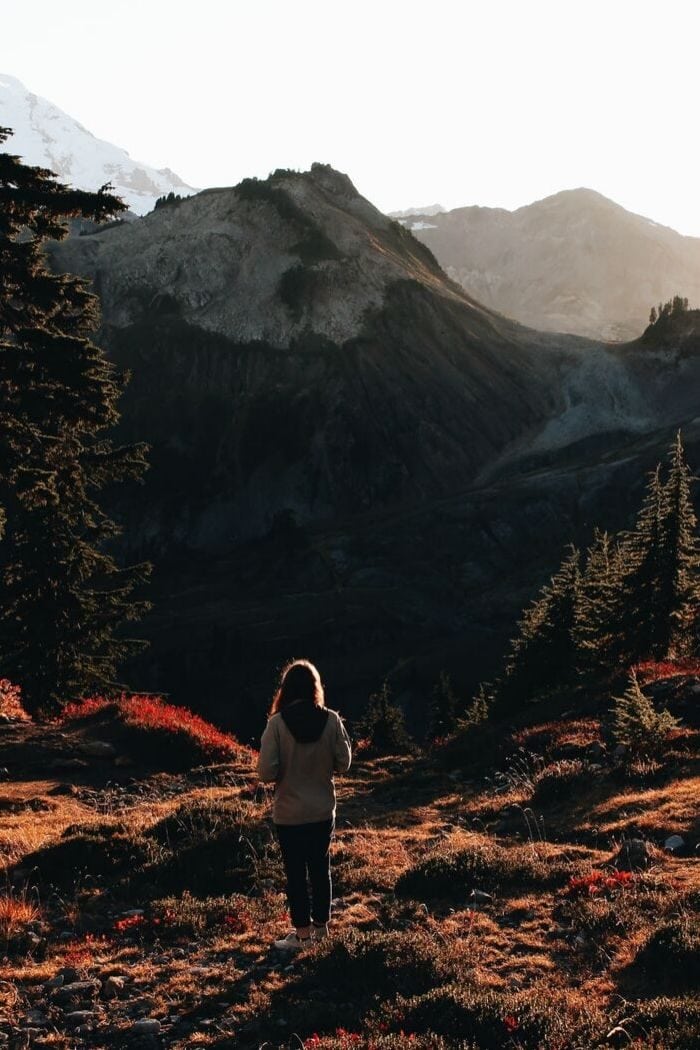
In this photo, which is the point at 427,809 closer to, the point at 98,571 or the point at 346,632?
the point at 98,571

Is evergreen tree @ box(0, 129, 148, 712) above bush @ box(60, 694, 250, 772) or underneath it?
above

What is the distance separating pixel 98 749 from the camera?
680 inches

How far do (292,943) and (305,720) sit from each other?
75.5 inches

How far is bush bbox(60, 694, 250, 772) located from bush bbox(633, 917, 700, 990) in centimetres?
1202

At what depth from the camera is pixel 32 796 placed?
14383mm

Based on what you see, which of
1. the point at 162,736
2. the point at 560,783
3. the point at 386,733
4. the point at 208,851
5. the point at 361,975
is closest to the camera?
the point at 361,975

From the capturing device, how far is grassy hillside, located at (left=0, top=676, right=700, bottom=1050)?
19.7 ft

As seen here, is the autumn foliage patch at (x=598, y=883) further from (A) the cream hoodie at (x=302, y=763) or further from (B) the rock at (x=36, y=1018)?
(B) the rock at (x=36, y=1018)

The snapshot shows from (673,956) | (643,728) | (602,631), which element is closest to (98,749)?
(643,728)

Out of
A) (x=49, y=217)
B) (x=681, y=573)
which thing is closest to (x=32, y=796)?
(x=49, y=217)

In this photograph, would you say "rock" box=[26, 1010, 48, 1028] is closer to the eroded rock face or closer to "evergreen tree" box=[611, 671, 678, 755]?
"evergreen tree" box=[611, 671, 678, 755]

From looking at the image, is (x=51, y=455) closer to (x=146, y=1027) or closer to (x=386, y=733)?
(x=146, y=1027)

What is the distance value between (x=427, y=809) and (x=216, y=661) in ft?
197

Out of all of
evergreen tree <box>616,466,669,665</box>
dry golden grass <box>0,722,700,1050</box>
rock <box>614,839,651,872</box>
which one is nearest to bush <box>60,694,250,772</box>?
dry golden grass <box>0,722,700,1050</box>
